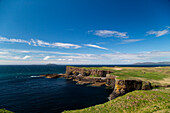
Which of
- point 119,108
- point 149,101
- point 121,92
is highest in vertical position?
point 149,101

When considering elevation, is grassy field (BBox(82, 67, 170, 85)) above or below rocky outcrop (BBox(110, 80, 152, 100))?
above

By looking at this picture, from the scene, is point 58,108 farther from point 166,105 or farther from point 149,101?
point 166,105

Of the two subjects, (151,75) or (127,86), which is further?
(151,75)

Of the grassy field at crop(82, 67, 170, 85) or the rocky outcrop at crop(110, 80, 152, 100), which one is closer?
the rocky outcrop at crop(110, 80, 152, 100)

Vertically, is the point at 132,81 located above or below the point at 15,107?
above

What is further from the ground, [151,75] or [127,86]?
[151,75]

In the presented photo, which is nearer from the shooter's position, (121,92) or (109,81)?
(121,92)

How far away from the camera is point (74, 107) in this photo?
2788cm

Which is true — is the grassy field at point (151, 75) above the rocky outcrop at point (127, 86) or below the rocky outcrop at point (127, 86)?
above

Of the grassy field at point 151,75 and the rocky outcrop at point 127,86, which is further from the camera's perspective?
the grassy field at point 151,75

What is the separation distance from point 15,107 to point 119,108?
30678mm

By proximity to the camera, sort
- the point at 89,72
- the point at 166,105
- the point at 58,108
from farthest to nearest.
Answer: the point at 89,72 < the point at 58,108 < the point at 166,105

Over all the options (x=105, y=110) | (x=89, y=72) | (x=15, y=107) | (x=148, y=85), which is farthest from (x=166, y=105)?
(x=89, y=72)

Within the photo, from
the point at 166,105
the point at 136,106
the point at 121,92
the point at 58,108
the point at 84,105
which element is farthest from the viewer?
the point at 121,92
